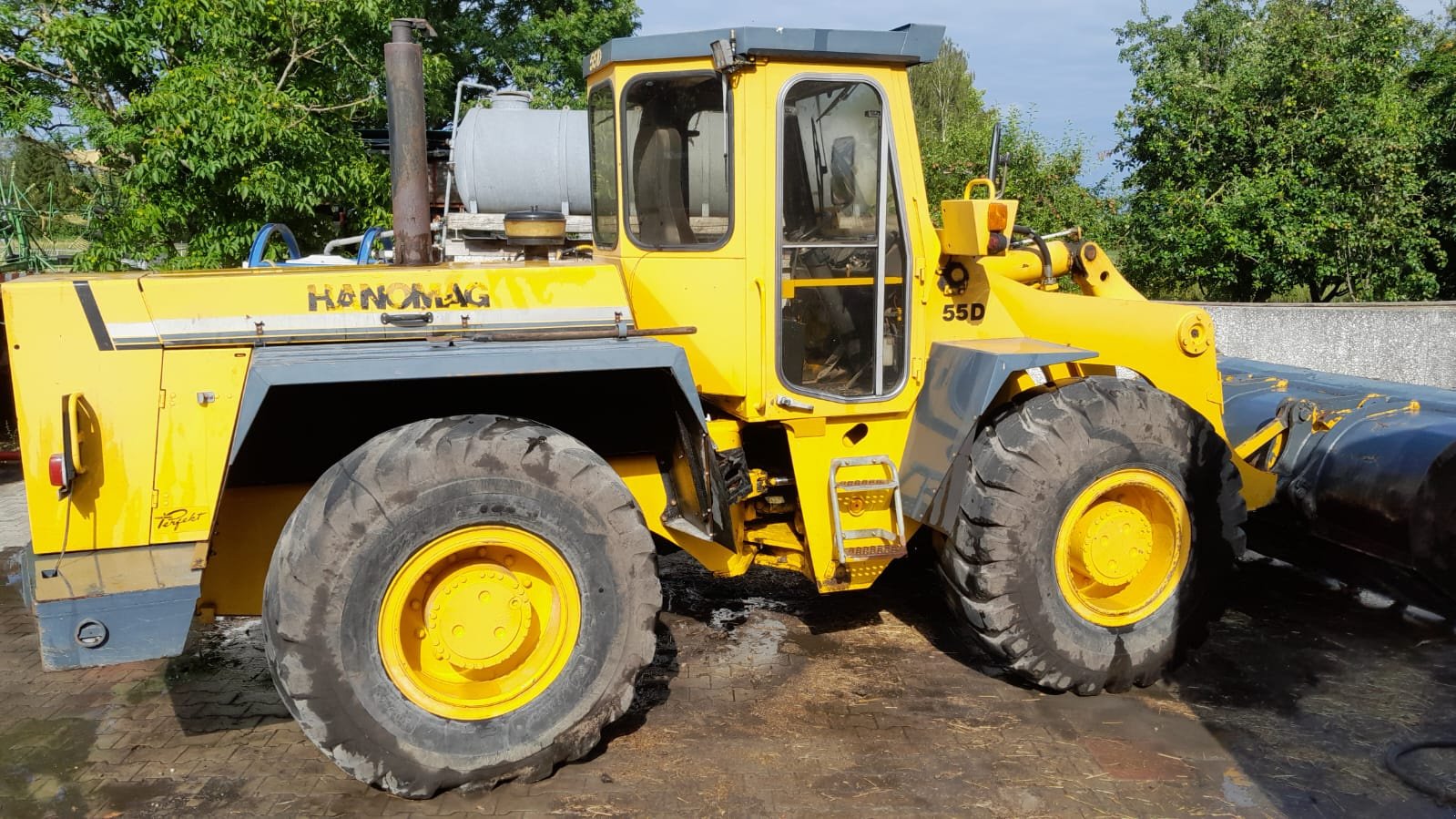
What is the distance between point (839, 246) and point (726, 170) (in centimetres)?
56

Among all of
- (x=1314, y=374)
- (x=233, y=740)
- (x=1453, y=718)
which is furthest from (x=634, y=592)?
(x=1314, y=374)

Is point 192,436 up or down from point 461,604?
up

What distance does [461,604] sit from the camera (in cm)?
379

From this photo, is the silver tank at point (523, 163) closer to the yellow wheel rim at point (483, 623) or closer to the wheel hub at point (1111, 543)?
the yellow wheel rim at point (483, 623)

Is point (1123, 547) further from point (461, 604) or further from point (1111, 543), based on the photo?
point (461, 604)

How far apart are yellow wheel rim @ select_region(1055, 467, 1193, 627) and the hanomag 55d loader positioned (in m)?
0.02

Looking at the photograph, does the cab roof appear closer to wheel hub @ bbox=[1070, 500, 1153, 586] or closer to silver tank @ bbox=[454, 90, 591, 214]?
wheel hub @ bbox=[1070, 500, 1153, 586]

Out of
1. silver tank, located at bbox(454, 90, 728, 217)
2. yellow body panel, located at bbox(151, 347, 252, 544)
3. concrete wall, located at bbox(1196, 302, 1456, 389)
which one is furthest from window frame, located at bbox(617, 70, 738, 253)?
concrete wall, located at bbox(1196, 302, 1456, 389)

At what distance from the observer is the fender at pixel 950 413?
433 cm

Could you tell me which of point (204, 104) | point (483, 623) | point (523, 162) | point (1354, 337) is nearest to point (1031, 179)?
point (1354, 337)

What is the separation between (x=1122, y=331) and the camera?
4.90 m

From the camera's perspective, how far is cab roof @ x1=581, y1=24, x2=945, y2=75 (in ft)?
13.5

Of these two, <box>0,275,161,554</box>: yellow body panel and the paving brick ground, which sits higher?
<box>0,275,161,554</box>: yellow body panel

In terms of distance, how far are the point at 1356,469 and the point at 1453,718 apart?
50.7 inches
